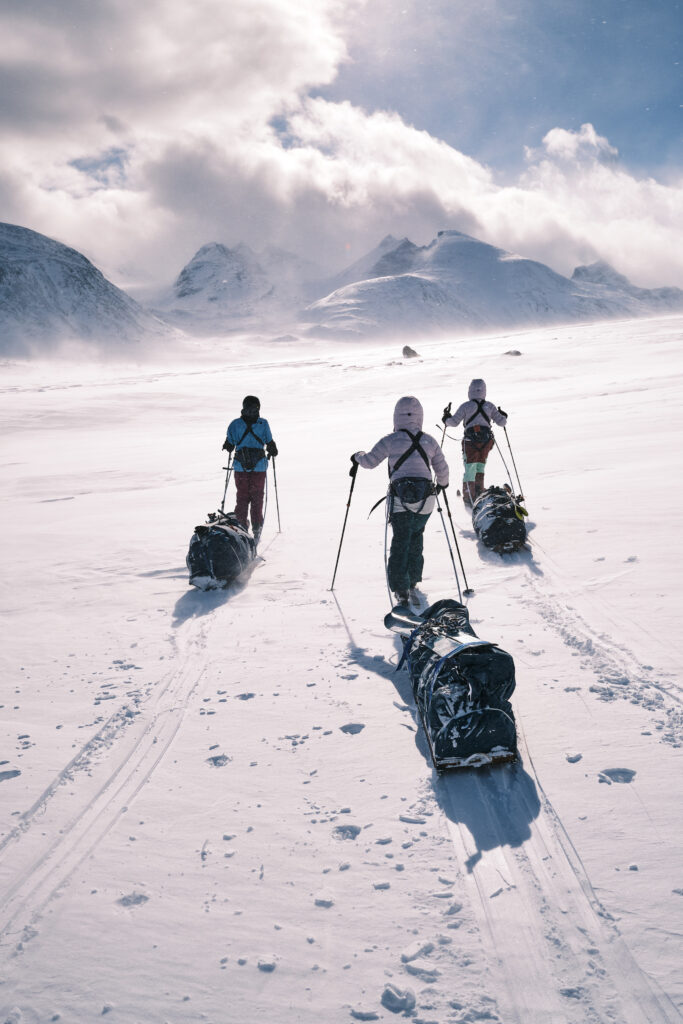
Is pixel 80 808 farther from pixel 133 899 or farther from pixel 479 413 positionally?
pixel 479 413

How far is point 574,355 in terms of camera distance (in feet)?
137

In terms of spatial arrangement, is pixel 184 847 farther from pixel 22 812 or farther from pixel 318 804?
pixel 22 812

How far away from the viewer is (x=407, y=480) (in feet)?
21.3

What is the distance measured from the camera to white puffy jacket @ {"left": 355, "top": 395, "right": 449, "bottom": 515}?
6504mm

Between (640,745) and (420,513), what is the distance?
3.16m

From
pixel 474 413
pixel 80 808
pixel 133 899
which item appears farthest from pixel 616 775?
pixel 474 413

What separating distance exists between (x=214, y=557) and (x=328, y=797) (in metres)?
4.08

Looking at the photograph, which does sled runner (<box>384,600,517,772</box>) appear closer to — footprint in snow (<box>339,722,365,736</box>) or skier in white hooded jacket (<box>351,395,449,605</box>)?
footprint in snow (<box>339,722,365,736</box>)

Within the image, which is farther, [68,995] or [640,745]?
[640,745]

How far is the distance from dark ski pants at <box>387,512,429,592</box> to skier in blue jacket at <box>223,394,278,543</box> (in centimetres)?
298

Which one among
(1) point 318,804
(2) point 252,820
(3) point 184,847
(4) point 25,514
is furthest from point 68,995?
(4) point 25,514

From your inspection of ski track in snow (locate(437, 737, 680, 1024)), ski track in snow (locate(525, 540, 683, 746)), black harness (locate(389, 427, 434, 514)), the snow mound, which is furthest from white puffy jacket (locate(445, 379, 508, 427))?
the snow mound

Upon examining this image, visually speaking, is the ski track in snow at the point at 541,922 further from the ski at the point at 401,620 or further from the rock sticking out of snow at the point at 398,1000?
the ski at the point at 401,620

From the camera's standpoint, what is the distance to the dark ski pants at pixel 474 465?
10562mm
